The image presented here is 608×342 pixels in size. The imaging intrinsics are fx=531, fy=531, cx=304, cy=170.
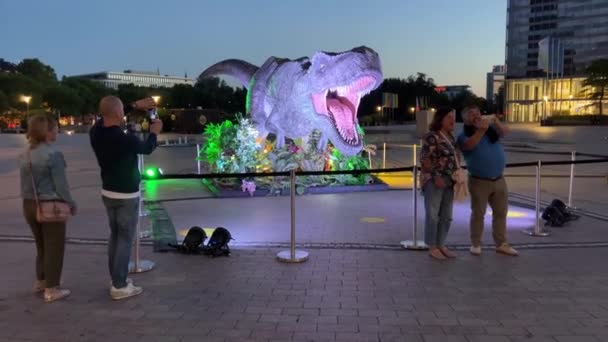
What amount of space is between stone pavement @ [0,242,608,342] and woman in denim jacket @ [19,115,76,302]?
11.2 inches

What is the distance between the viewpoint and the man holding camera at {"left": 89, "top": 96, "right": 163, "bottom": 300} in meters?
4.43

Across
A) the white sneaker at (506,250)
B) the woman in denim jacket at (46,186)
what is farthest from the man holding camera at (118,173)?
the white sneaker at (506,250)

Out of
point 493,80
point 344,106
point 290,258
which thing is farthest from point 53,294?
point 493,80

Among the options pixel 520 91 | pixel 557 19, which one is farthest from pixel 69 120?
pixel 557 19

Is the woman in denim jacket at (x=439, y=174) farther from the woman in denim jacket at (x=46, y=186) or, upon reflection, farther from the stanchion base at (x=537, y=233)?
the woman in denim jacket at (x=46, y=186)

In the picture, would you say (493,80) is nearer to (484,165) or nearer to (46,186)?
(484,165)

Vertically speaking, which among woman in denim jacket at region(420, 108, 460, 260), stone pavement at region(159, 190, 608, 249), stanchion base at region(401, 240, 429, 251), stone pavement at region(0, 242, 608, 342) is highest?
woman in denim jacket at region(420, 108, 460, 260)

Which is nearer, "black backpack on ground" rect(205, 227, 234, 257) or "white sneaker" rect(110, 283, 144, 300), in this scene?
"white sneaker" rect(110, 283, 144, 300)

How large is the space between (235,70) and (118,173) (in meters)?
9.65

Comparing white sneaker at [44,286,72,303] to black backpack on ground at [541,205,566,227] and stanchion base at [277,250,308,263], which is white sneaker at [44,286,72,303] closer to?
stanchion base at [277,250,308,263]

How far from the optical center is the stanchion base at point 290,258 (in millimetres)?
5900

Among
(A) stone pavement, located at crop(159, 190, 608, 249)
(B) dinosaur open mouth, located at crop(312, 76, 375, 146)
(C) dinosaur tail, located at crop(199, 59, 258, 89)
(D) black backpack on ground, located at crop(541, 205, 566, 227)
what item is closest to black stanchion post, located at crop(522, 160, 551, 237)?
(A) stone pavement, located at crop(159, 190, 608, 249)

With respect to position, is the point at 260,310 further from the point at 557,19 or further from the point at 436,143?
the point at 557,19

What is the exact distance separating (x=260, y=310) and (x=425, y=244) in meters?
2.74
